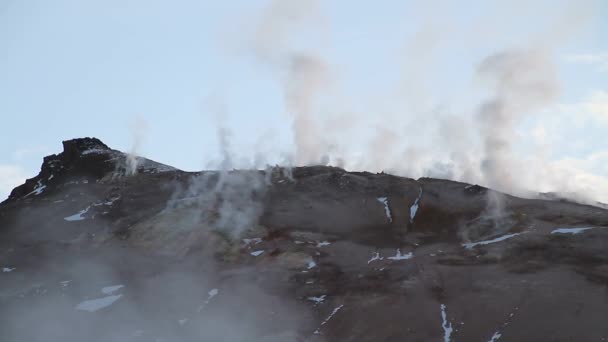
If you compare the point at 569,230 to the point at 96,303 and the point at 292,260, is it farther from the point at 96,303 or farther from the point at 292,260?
the point at 96,303

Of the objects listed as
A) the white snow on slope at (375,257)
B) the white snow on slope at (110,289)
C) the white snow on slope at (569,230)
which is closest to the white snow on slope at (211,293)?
the white snow on slope at (110,289)

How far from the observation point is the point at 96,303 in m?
74.0

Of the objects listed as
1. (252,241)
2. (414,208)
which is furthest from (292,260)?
(414,208)

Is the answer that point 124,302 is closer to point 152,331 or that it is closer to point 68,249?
point 152,331

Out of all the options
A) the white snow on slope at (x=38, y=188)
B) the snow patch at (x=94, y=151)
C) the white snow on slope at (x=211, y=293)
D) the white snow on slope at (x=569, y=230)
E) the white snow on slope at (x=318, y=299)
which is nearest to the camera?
the white snow on slope at (x=318, y=299)

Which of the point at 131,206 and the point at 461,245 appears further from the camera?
the point at 131,206

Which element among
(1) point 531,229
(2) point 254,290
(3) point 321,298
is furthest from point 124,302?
(1) point 531,229

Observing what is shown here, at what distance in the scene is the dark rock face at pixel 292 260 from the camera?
214 feet

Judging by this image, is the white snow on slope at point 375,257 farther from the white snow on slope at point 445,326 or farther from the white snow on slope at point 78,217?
the white snow on slope at point 78,217

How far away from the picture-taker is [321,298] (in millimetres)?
72312

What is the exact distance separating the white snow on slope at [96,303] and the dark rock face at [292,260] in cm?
31

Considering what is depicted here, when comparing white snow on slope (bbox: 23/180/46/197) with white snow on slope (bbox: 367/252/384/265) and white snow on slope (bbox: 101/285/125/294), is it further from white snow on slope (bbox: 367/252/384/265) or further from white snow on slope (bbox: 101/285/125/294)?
white snow on slope (bbox: 367/252/384/265)

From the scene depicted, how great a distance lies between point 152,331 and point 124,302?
8.07 metres

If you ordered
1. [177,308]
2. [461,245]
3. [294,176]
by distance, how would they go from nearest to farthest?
1. [177,308]
2. [461,245]
3. [294,176]
